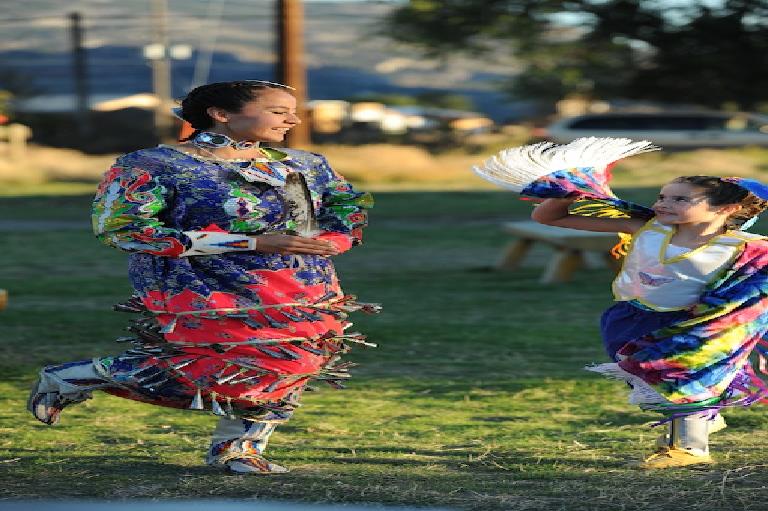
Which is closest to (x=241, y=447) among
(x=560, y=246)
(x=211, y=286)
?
(x=211, y=286)

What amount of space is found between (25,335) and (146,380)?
14.9 ft

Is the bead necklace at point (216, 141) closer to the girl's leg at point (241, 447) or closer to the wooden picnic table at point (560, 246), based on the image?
the girl's leg at point (241, 447)

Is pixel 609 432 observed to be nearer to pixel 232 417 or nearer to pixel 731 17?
pixel 232 417

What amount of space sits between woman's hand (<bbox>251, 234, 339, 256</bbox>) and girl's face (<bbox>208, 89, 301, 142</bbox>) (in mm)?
417

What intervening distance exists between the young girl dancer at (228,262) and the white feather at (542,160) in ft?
1.90

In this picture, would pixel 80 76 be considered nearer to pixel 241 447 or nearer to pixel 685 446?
pixel 241 447

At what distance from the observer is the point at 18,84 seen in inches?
3501

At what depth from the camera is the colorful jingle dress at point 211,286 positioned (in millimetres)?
5191

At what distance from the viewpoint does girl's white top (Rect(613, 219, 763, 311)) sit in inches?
217

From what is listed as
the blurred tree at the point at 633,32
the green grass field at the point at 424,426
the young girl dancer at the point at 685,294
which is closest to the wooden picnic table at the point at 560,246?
the green grass field at the point at 424,426

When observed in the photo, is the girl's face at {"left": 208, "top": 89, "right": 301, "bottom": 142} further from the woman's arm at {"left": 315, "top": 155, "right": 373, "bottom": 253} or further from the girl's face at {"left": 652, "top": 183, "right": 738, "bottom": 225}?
the girl's face at {"left": 652, "top": 183, "right": 738, "bottom": 225}

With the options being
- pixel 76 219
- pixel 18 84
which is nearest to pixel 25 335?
pixel 76 219

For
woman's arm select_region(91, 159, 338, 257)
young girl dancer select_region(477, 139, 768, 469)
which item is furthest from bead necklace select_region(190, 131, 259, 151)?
young girl dancer select_region(477, 139, 768, 469)

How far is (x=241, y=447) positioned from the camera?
554 centimetres
